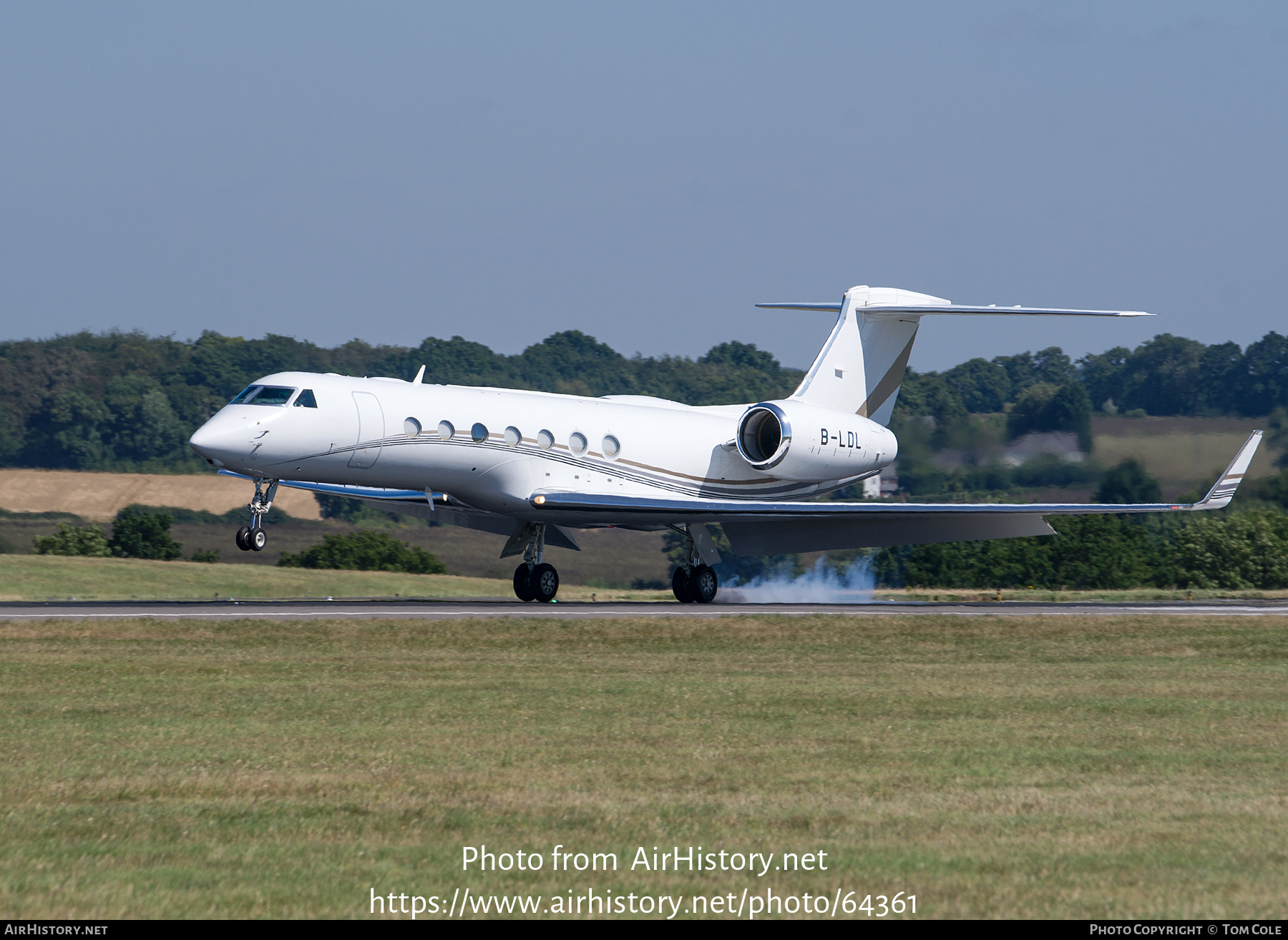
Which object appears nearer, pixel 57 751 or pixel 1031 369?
pixel 57 751

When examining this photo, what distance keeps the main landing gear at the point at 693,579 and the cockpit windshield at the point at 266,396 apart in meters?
8.83

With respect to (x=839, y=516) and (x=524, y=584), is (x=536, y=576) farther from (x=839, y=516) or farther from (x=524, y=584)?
(x=839, y=516)

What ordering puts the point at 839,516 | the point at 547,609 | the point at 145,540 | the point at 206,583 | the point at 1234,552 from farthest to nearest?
the point at 145,540 → the point at 1234,552 → the point at 206,583 → the point at 839,516 → the point at 547,609

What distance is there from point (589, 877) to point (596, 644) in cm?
1297

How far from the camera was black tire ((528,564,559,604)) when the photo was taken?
1104 inches

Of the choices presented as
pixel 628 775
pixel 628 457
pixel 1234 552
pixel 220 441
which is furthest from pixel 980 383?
pixel 628 775

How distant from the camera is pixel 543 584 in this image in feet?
92.1

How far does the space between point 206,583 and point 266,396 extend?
1590cm

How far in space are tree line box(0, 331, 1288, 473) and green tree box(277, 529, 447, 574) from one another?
42.9 feet

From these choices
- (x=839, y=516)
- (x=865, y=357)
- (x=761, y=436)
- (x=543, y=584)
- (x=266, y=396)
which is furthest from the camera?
(x=865, y=357)

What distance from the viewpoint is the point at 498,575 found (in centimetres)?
4709
